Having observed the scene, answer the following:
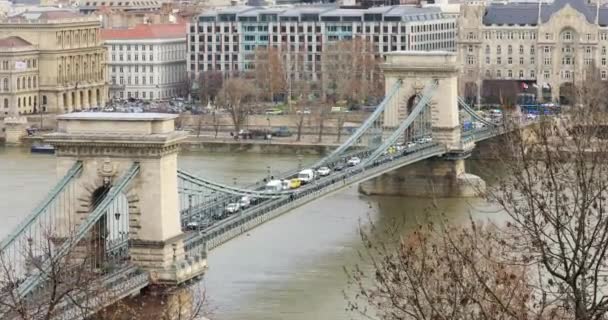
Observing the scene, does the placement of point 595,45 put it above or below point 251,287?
above

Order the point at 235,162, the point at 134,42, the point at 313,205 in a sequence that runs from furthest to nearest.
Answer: the point at 134,42
the point at 235,162
the point at 313,205

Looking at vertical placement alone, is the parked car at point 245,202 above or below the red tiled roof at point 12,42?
below

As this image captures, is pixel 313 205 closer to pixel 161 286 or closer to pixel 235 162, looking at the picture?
pixel 235 162

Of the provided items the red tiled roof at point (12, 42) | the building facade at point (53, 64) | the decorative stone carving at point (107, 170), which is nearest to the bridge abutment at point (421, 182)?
the decorative stone carving at point (107, 170)

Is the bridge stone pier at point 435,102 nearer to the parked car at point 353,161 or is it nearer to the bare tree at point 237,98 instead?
the parked car at point 353,161

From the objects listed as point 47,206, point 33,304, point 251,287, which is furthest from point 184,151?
point 33,304

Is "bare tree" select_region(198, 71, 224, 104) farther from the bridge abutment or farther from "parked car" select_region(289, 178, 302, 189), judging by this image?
"parked car" select_region(289, 178, 302, 189)
